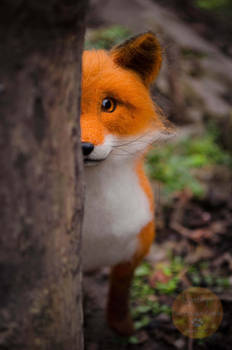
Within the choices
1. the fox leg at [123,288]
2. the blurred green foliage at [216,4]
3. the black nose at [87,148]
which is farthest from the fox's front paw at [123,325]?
the blurred green foliage at [216,4]

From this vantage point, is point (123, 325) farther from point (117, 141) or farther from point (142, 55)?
point (142, 55)

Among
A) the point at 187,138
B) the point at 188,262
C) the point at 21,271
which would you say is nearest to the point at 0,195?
the point at 21,271

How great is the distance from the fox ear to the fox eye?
0.76 feet

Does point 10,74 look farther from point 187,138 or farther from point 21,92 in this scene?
point 187,138

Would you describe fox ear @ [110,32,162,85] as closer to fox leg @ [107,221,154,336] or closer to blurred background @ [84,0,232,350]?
blurred background @ [84,0,232,350]

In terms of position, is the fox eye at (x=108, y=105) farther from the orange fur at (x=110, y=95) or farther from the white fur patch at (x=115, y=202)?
the white fur patch at (x=115, y=202)

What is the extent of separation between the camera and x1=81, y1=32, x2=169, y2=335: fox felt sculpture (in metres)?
1.50

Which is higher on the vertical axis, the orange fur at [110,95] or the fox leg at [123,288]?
the orange fur at [110,95]

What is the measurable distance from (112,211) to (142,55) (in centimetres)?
78

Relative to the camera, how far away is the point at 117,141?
1.58 m

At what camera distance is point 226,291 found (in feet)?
8.41

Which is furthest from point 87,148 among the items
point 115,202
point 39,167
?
point 39,167

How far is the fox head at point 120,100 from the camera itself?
1463 mm

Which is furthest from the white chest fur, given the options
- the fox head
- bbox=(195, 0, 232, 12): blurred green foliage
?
bbox=(195, 0, 232, 12): blurred green foliage
